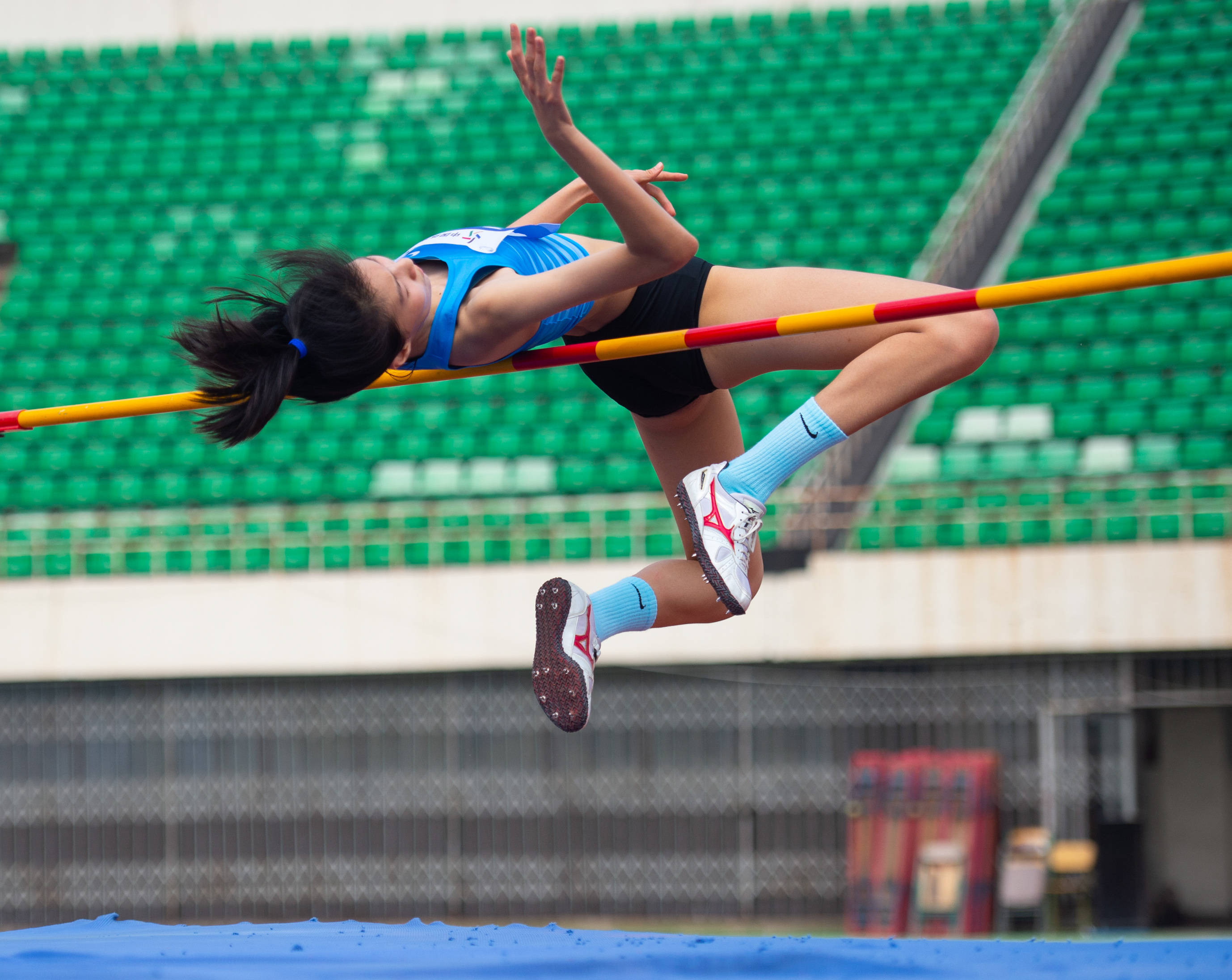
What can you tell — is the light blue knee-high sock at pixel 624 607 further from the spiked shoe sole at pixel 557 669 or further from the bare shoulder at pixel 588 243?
the bare shoulder at pixel 588 243

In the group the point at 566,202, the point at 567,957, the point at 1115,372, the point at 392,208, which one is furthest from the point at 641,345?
the point at 392,208

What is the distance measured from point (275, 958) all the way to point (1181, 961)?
151 centimetres

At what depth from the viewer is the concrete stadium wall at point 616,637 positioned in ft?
20.2

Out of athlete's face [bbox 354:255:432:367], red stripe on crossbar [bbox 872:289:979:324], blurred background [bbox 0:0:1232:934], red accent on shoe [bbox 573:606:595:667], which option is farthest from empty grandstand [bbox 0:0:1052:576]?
red stripe on crossbar [bbox 872:289:979:324]

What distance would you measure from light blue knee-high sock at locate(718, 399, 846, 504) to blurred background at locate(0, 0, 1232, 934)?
4.23 meters

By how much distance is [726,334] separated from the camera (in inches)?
81.7

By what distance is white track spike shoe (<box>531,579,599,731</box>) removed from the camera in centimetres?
225

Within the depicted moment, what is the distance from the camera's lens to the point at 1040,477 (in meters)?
6.58

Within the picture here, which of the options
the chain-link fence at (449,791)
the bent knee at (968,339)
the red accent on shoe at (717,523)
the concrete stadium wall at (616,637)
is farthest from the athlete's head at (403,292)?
the chain-link fence at (449,791)

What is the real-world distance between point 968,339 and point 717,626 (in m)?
4.41

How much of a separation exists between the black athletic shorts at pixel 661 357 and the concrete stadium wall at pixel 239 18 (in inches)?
335

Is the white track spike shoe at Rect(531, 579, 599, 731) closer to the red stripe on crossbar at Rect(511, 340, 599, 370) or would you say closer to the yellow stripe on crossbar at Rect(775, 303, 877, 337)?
the red stripe on crossbar at Rect(511, 340, 599, 370)

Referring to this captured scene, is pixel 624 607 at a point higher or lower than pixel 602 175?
lower

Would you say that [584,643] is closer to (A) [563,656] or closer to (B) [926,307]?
(A) [563,656]
